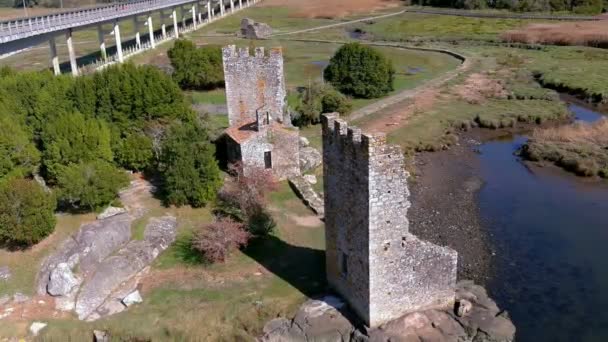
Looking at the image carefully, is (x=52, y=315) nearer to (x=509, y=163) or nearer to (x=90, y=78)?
(x=90, y=78)

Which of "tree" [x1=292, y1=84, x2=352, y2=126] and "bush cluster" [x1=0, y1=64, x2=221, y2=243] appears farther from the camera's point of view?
"tree" [x1=292, y1=84, x2=352, y2=126]

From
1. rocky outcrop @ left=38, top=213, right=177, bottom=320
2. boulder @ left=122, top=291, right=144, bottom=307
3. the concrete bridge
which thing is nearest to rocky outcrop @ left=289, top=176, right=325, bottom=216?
rocky outcrop @ left=38, top=213, right=177, bottom=320

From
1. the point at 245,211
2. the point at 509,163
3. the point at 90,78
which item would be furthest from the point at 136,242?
the point at 509,163

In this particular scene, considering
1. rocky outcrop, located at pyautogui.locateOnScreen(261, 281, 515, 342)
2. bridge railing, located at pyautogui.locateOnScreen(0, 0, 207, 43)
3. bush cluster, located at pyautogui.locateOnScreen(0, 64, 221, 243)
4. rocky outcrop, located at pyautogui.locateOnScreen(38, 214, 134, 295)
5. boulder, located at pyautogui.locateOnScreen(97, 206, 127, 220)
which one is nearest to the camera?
rocky outcrop, located at pyautogui.locateOnScreen(261, 281, 515, 342)

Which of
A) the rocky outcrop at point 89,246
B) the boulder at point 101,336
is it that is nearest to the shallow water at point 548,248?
the boulder at point 101,336

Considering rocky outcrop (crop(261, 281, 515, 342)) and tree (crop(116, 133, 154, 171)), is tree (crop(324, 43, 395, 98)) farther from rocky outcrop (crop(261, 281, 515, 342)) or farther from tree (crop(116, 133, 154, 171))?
rocky outcrop (crop(261, 281, 515, 342))
